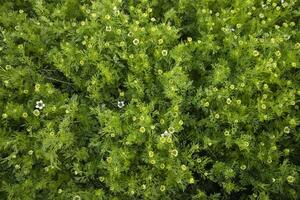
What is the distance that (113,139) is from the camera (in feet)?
9.64

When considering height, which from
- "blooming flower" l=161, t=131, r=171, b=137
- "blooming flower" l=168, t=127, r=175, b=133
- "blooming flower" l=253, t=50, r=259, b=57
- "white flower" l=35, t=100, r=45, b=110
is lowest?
"white flower" l=35, t=100, r=45, b=110

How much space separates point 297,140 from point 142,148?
3.79 ft

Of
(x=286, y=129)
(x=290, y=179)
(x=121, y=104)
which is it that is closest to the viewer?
(x=290, y=179)

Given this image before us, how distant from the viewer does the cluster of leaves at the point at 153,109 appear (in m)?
2.82

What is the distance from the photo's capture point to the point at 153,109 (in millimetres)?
2889

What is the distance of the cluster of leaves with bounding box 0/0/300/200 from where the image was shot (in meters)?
2.82

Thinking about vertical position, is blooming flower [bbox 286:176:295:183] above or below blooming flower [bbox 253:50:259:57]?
below

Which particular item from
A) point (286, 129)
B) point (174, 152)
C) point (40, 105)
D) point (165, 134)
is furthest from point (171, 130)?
point (40, 105)

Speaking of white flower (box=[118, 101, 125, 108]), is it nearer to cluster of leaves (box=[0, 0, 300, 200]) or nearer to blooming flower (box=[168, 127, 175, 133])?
cluster of leaves (box=[0, 0, 300, 200])

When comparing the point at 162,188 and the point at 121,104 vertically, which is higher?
the point at 121,104

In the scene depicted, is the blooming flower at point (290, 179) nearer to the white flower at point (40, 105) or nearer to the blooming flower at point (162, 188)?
the blooming flower at point (162, 188)

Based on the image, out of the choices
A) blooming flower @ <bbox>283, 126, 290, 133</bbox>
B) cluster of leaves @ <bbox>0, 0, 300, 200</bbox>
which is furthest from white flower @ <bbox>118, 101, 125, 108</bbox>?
blooming flower @ <bbox>283, 126, 290, 133</bbox>

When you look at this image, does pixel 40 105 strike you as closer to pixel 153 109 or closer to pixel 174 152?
pixel 153 109

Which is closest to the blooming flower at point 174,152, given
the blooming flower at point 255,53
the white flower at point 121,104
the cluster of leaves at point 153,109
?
the cluster of leaves at point 153,109
